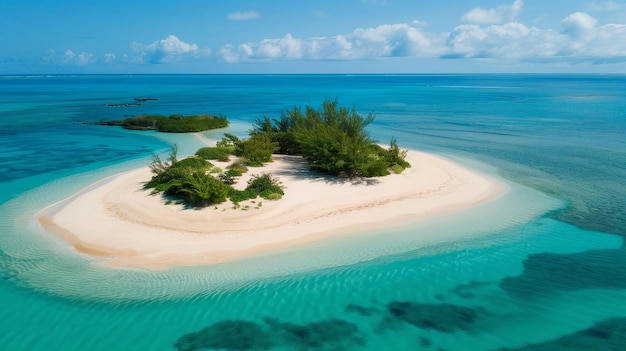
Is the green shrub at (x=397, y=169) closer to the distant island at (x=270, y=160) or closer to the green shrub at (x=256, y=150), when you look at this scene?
the distant island at (x=270, y=160)

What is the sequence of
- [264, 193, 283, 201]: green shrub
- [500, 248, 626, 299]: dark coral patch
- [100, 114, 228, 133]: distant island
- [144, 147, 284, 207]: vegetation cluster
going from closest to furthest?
[500, 248, 626, 299]: dark coral patch < [144, 147, 284, 207]: vegetation cluster < [264, 193, 283, 201]: green shrub < [100, 114, 228, 133]: distant island

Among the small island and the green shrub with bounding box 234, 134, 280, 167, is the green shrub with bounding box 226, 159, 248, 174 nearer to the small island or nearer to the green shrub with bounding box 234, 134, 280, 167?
the small island

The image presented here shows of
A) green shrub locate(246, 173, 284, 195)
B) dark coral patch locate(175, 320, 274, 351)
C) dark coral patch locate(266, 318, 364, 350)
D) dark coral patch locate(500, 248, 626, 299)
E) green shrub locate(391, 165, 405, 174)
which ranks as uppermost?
green shrub locate(391, 165, 405, 174)

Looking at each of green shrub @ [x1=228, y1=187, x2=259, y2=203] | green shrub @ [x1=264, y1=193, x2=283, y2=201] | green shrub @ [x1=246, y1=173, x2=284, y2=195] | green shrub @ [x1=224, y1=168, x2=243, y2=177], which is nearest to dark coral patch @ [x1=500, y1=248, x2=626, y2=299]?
green shrub @ [x1=264, y1=193, x2=283, y2=201]

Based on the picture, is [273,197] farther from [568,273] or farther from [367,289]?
[568,273]

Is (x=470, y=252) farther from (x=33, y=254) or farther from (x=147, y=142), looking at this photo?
(x=147, y=142)

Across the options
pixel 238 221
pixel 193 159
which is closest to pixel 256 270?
pixel 238 221

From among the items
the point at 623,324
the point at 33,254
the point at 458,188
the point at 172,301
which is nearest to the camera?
the point at 623,324
